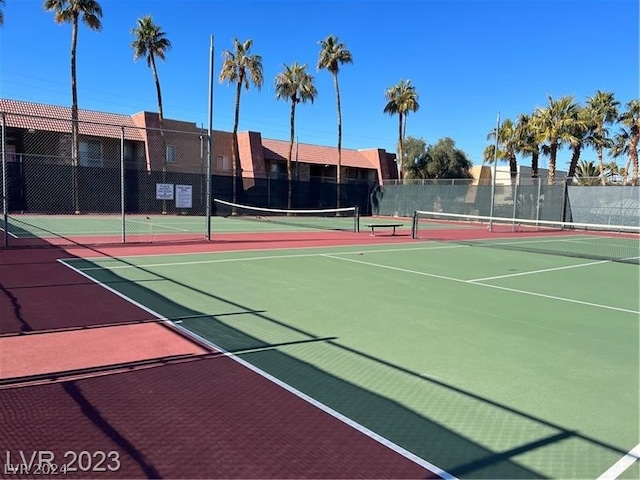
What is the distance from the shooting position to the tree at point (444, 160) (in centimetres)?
5981

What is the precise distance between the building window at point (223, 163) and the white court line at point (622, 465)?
4209 centimetres

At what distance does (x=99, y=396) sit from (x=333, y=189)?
1437 inches

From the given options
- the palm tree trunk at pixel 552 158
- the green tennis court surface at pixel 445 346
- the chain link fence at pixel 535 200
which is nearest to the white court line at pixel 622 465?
the green tennis court surface at pixel 445 346

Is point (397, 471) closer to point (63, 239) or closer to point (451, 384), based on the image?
point (451, 384)

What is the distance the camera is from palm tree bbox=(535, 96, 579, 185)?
108 ft

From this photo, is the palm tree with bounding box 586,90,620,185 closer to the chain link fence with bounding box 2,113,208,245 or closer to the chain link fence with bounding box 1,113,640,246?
the chain link fence with bounding box 1,113,640,246

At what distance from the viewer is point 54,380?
423cm

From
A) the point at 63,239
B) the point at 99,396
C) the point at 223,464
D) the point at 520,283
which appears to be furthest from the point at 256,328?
the point at 63,239

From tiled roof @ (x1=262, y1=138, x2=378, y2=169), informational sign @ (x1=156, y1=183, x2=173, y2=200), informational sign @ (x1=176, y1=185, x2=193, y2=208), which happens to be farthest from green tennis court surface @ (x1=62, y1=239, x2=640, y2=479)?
tiled roof @ (x1=262, y1=138, x2=378, y2=169)

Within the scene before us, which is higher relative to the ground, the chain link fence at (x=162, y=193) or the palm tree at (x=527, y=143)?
the palm tree at (x=527, y=143)

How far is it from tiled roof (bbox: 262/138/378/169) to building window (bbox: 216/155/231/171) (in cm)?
415

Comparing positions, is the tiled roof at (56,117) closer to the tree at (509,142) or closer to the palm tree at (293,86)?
the palm tree at (293,86)

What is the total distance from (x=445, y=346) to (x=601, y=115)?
40.9 m

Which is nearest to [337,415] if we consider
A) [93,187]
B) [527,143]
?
[93,187]
